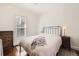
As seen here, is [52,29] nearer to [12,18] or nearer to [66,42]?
[66,42]

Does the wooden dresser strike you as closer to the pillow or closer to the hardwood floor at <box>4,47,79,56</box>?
Answer: the hardwood floor at <box>4,47,79,56</box>

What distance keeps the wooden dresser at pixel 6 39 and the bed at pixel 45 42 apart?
10 cm

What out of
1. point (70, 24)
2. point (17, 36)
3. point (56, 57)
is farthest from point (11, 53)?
point (70, 24)

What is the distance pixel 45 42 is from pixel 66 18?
0.29 m

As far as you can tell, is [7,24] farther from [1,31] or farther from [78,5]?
[78,5]

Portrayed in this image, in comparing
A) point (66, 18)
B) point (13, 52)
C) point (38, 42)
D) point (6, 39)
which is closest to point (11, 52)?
point (13, 52)

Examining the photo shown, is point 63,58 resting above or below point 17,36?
below

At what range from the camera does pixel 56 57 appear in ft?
3.56

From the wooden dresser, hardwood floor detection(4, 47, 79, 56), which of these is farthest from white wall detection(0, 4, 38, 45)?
hardwood floor detection(4, 47, 79, 56)

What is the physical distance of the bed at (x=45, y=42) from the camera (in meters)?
1.07

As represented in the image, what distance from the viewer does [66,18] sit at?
1.07 meters

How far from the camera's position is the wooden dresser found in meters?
1.07

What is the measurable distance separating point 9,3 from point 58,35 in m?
0.52

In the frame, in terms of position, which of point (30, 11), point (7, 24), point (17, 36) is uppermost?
point (30, 11)
